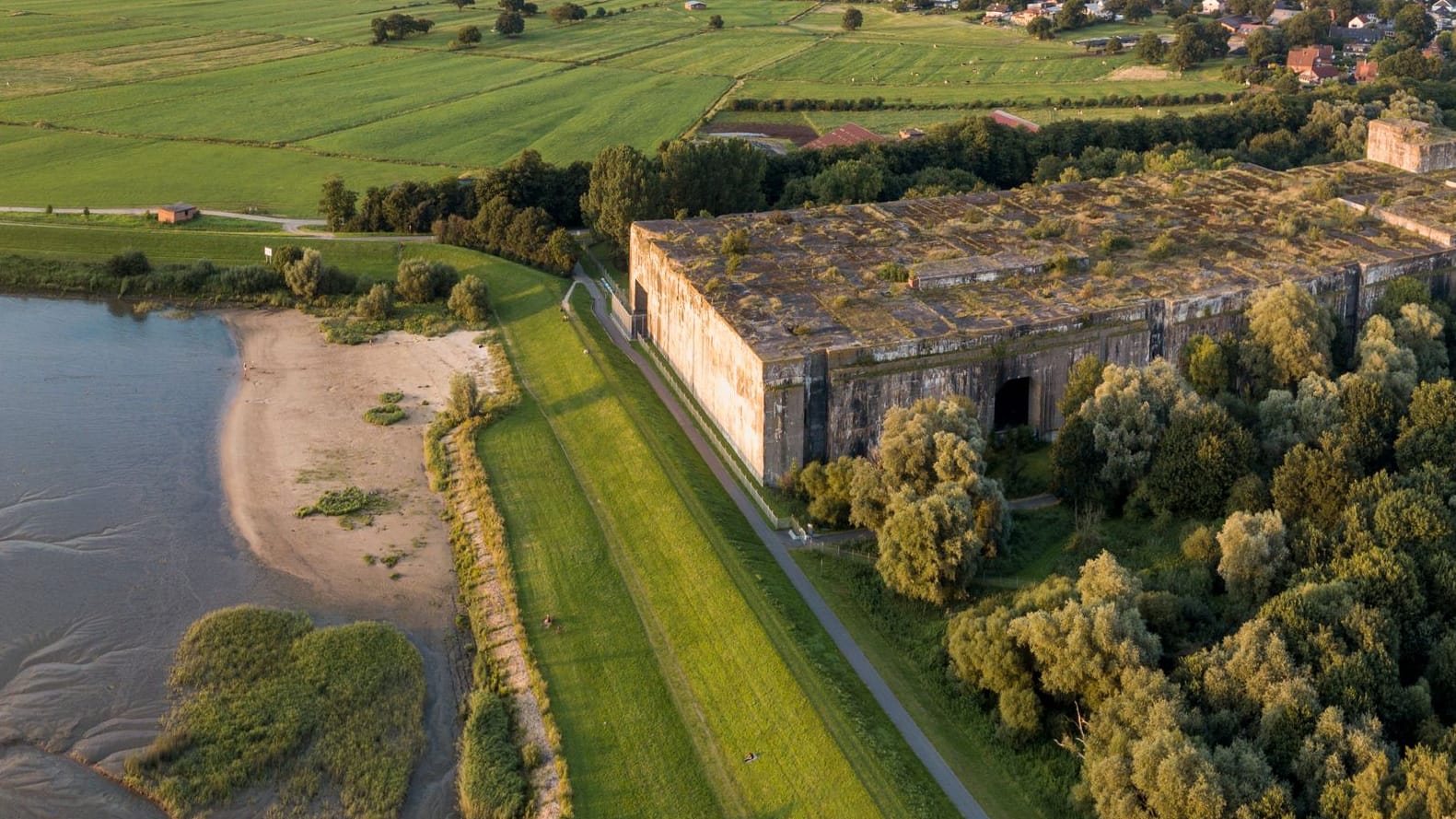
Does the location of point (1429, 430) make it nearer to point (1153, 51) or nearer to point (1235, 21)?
point (1153, 51)

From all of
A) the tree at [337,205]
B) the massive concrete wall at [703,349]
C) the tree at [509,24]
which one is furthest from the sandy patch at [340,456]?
the tree at [509,24]

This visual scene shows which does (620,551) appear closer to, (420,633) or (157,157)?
(420,633)

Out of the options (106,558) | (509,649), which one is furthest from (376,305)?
(509,649)

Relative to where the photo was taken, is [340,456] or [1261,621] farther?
[340,456]

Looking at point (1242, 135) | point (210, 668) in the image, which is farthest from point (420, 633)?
point (1242, 135)

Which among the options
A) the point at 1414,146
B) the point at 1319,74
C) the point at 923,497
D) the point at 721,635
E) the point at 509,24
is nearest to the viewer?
the point at 721,635

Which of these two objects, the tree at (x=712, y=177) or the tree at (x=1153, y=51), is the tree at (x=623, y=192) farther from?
the tree at (x=1153, y=51)
